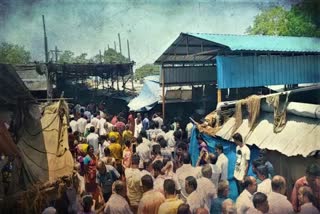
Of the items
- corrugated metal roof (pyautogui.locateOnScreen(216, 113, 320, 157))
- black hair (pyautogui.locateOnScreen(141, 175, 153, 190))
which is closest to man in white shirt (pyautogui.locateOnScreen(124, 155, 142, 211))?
black hair (pyautogui.locateOnScreen(141, 175, 153, 190))

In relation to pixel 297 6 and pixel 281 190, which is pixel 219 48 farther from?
pixel 281 190

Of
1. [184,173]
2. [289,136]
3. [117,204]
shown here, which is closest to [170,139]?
[184,173]

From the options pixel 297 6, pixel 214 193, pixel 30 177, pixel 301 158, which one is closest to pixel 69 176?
pixel 30 177

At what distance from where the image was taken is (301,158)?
5.18 metres

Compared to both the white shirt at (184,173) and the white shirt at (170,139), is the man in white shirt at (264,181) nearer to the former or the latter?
the white shirt at (184,173)

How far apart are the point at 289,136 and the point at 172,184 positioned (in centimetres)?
238

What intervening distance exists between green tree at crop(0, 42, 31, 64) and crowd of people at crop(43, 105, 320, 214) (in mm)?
1781

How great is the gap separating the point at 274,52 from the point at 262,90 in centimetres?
224

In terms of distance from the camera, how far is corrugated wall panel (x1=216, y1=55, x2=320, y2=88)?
838cm

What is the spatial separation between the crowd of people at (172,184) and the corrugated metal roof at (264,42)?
99.4 inches

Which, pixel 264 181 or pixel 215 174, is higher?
pixel 264 181

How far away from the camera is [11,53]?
5.18 m

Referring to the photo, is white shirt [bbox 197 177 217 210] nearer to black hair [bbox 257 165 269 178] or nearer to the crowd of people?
the crowd of people

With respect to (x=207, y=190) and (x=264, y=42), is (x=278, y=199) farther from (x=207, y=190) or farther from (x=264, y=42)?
(x=264, y=42)
